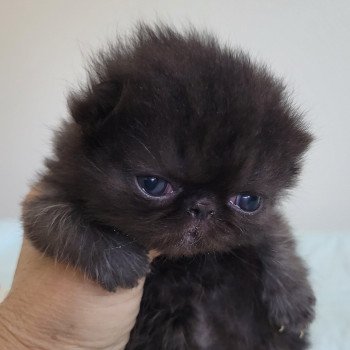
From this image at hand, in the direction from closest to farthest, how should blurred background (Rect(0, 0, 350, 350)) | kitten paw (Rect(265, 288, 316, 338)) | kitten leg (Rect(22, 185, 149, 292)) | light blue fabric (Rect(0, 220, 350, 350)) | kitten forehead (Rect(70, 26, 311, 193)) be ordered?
kitten forehead (Rect(70, 26, 311, 193)) < kitten leg (Rect(22, 185, 149, 292)) < kitten paw (Rect(265, 288, 316, 338)) < light blue fabric (Rect(0, 220, 350, 350)) < blurred background (Rect(0, 0, 350, 350))

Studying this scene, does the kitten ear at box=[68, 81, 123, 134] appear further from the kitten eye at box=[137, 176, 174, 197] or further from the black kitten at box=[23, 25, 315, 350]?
the kitten eye at box=[137, 176, 174, 197]

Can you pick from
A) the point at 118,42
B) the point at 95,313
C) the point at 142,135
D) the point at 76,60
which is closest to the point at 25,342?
the point at 95,313

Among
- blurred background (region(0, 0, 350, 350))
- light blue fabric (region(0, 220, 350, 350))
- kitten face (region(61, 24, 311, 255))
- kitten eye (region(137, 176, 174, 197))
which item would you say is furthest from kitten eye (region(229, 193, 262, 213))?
blurred background (region(0, 0, 350, 350))

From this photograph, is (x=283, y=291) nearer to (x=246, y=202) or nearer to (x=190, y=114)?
(x=246, y=202)

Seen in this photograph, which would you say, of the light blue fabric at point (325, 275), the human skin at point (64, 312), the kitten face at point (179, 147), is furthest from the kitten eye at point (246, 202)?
the light blue fabric at point (325, 275)

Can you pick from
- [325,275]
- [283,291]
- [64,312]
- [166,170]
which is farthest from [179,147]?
[325,275]

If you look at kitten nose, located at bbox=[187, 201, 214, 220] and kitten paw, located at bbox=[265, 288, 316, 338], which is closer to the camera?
kitten nose, located at bbox=[187, 201, 214, 220]

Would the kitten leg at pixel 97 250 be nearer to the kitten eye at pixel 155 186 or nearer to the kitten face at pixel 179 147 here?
the kitten face at pixel 179 147
